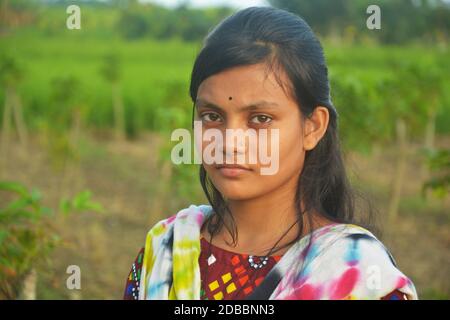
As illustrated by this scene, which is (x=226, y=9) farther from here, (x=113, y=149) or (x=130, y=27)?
(x=113, y=149)

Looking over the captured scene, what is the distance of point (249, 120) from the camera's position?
1.23 meters

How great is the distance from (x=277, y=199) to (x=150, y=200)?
528cm

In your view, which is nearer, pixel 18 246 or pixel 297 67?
pixel 297 67

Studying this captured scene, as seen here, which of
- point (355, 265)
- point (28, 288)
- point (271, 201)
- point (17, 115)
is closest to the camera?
point (355, 265)

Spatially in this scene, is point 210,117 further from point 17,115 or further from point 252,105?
point 17,115

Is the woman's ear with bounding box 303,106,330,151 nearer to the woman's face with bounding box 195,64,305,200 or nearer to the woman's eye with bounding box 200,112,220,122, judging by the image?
the woman's face with bounding box 195,64,305,200

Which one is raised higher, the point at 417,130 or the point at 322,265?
the point at 322,265

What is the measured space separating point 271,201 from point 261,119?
0.62 feet

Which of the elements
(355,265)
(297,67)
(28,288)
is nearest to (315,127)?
(297,67)

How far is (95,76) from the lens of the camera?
15.6 metres

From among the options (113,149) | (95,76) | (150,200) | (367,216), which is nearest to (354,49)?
(95,76)

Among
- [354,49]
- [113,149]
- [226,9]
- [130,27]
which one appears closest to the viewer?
[113,149]

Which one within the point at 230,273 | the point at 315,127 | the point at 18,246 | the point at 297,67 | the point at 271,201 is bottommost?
the point at 18,246

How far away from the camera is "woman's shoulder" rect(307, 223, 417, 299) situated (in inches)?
46.3
